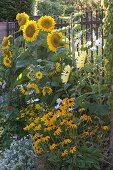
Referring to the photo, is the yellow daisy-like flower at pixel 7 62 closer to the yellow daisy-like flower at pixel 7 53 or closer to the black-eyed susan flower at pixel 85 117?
the yellow daisy-like flower at pixel 7 53

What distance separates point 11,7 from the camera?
13242 mm

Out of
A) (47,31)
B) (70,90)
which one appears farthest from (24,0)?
(70,90)

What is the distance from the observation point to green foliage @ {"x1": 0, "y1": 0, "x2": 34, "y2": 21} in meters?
13.2

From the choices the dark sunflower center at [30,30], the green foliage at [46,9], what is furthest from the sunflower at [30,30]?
the green foliage at [46,9]

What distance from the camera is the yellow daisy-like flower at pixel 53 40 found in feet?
16.8

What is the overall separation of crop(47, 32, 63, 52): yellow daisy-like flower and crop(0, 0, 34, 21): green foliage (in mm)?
8235

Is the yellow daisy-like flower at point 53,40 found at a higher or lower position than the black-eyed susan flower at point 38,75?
higher

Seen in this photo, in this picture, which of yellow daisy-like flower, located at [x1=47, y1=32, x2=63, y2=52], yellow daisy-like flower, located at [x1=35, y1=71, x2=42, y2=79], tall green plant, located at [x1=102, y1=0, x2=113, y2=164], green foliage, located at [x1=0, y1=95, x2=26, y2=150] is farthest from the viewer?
green foliage, located at [x1=0, y1=95, x2=26, y2=150]

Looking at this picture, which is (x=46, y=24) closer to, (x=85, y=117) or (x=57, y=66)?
(x=57, y=66)

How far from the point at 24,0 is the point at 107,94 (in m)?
9.58

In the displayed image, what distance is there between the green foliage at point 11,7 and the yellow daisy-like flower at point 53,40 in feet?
27.0

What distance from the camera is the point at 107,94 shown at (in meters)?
4.36

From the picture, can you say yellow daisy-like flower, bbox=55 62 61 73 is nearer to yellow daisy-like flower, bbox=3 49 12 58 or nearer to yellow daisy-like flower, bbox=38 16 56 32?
yellow daisy-like flower, bbox=38 16 56 32

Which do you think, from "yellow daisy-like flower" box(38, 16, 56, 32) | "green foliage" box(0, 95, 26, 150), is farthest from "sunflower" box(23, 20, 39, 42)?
"green foliage" box(0, 95, 26, 150)
